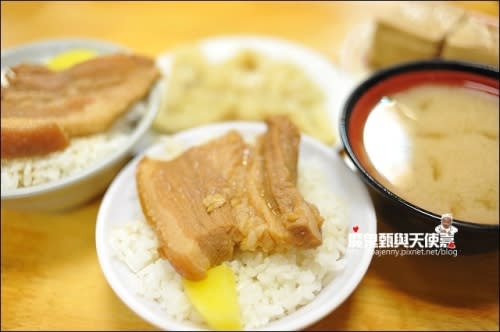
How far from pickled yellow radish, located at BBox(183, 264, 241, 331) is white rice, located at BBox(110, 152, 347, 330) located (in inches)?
1.6

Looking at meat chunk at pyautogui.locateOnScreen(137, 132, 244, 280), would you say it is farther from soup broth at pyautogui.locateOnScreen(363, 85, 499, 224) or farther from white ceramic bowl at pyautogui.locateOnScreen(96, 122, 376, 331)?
soup broth at pyautogui.locateOnScreen(363, 85, 499, 224)

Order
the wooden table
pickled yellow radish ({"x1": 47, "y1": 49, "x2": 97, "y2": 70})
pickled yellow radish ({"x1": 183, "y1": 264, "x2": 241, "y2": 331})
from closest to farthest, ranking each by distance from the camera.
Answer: pickled yellow radish ({"x1": 183, "y1": 264, "x2": 241, "y2": 331}) < the wooden table < pickled yellow radish ({"x1": 47, "y1": 49, "x2": 97, "y2": 70})

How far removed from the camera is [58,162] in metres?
1.78

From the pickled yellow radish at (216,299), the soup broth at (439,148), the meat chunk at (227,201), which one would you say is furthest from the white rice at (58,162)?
the soup broth at (439,148)

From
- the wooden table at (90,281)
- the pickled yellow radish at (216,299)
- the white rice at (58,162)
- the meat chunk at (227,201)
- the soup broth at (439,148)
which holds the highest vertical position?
the soup broth at (439,148)

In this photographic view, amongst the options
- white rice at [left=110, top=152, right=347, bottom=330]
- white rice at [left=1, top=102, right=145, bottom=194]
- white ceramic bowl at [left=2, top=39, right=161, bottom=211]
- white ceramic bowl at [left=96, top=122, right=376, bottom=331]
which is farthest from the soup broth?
white rice at [left=1, top=102, right=145, bottom=194]

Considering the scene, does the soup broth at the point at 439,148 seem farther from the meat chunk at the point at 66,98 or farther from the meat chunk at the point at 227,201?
the meat chunk at the point at 66,98

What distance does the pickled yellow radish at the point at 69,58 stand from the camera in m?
2.10

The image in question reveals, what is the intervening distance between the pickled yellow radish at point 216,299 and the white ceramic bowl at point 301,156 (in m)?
0.07

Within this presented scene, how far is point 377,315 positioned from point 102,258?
99 centimetres

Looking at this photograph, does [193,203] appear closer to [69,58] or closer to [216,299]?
[216,299]

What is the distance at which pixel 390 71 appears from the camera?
1.81m

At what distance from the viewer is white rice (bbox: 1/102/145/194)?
5.70 ft

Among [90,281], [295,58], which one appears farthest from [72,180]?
[295,58]
